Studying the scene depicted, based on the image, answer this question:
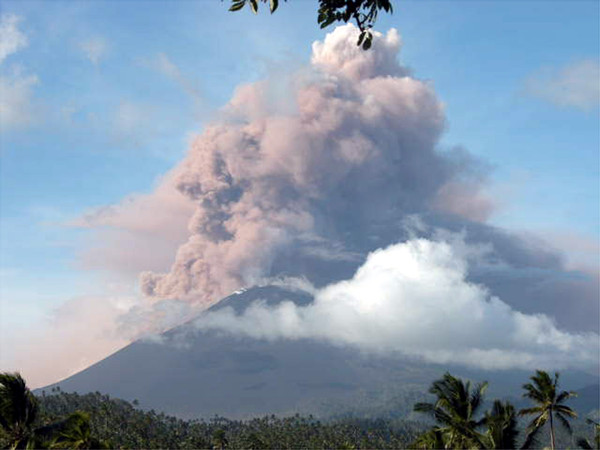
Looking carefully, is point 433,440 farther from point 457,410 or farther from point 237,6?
point 237,6

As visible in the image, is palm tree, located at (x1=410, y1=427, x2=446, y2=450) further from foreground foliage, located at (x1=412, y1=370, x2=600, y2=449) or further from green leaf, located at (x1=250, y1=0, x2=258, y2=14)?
green leaf, located at (x1=250, y1=0, x2=258, y2=14)

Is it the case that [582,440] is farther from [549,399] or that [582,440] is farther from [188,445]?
[188,445]

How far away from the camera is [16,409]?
33750mm

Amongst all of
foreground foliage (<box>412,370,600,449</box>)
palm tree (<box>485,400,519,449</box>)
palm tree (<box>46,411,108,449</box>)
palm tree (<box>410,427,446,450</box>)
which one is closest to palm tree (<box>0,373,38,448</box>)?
palm tree (<box>46,411,108,449</box>)

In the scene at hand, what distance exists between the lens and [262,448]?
19475 cm

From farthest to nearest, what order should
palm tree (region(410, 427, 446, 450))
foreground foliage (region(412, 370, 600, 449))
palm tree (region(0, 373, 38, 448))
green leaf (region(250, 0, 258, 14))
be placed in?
1. palm tree (region(410, 427, 446, 450))
2. foreground foliage (region(412, 370, 600, 449))
3. palm tree (region(0, 373, 38, 448))
4. green leaf (region(250, 0, 258, 14))

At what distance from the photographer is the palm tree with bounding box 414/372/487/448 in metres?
44.3

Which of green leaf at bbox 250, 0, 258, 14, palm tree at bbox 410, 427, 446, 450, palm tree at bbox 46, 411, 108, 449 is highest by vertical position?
green leaf at bbox 250, 0, 258, 14

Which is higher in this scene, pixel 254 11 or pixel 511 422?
pixel 254 11

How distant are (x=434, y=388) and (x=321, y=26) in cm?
3553

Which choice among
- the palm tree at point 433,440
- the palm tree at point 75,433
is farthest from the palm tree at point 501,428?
the palm tree at point 75,433

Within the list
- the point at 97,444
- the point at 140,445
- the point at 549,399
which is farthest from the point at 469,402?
the point at 140,445

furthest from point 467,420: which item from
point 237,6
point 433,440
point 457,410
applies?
point 237,6

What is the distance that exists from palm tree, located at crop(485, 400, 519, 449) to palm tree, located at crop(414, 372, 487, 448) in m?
0.66
